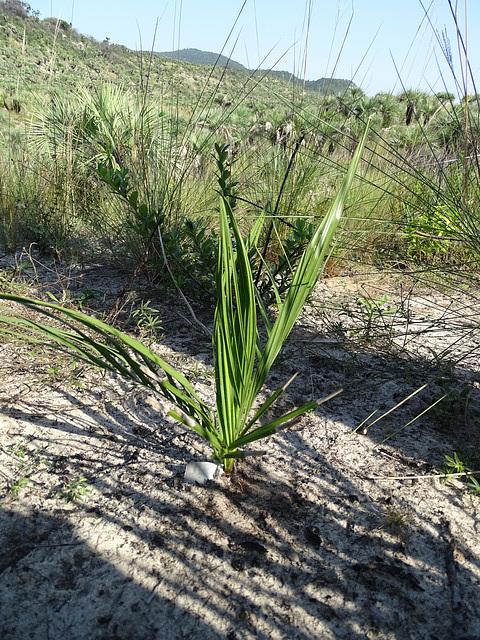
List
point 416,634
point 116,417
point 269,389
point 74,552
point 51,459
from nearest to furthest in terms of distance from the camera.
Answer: point 416,634
point 74,552
point 51,459
point 116,417
point 269,389

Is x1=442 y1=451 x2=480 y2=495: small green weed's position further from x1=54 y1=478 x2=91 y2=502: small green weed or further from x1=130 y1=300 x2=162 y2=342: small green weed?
x1=130 y1=300 x2=162 y2=342: small green weed

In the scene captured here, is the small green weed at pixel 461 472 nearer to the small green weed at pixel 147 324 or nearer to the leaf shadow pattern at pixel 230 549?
→ the leaf shadow pattern at pixel 230 549

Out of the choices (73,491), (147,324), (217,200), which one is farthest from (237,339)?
(217,200)

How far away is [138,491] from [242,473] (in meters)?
0.31

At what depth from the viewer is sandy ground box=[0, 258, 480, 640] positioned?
38.8 inches

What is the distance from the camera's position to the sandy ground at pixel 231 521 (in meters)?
0.99

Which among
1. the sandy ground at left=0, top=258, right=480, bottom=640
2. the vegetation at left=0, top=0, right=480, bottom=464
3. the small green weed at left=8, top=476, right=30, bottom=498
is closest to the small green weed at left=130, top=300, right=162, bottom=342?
the vegetation at left=0, top=0, right=480, bottom=464

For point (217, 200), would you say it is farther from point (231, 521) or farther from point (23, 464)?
point (231, 521)

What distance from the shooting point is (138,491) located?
1297 mm

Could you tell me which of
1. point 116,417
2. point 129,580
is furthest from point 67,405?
point 129,580

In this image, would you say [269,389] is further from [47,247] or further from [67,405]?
[47,247]

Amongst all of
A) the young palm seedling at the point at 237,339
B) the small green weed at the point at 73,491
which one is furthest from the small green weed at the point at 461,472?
the small green weed at the point at 73,491

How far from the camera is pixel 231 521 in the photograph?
4.00 feet

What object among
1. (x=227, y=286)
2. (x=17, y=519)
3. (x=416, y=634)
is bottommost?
(x=17, y=519)
